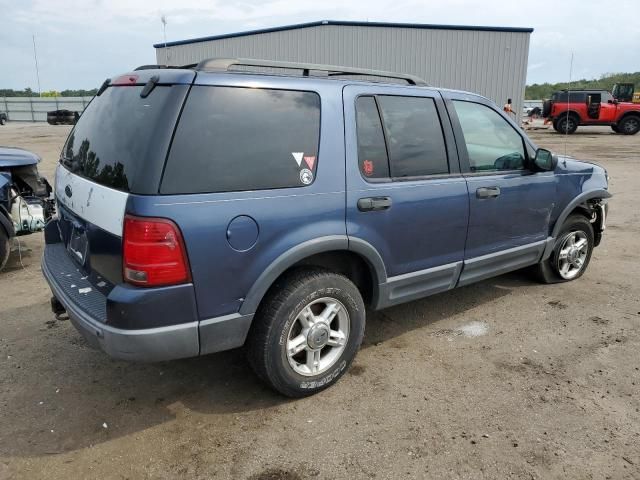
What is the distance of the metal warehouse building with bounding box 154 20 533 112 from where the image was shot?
24516 mm

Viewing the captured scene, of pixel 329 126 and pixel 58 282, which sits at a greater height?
pixel 329 126

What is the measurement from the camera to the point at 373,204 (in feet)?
10.4

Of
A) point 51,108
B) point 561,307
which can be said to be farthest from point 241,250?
point 51,108

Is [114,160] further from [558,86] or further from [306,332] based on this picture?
[558,86]

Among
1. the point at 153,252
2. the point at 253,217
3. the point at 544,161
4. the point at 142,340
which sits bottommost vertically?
the point at 142,340

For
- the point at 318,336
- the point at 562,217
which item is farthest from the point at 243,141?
the point at 562,217

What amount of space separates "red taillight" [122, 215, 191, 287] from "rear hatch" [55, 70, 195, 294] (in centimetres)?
10

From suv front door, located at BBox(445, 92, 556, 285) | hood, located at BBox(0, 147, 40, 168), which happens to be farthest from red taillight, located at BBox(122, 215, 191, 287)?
hood, located at BBox(0, 147, 40, 168)

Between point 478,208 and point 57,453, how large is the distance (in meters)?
3.08

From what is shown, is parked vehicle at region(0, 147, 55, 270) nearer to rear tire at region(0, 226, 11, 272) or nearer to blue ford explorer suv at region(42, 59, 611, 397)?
rear tire at region(0, 226, 11, 272)

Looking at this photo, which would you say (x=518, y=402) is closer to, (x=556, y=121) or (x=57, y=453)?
(x=57, y=453)

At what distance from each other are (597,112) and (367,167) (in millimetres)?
26894

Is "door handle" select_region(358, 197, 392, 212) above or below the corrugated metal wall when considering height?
below

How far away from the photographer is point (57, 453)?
2.66m
